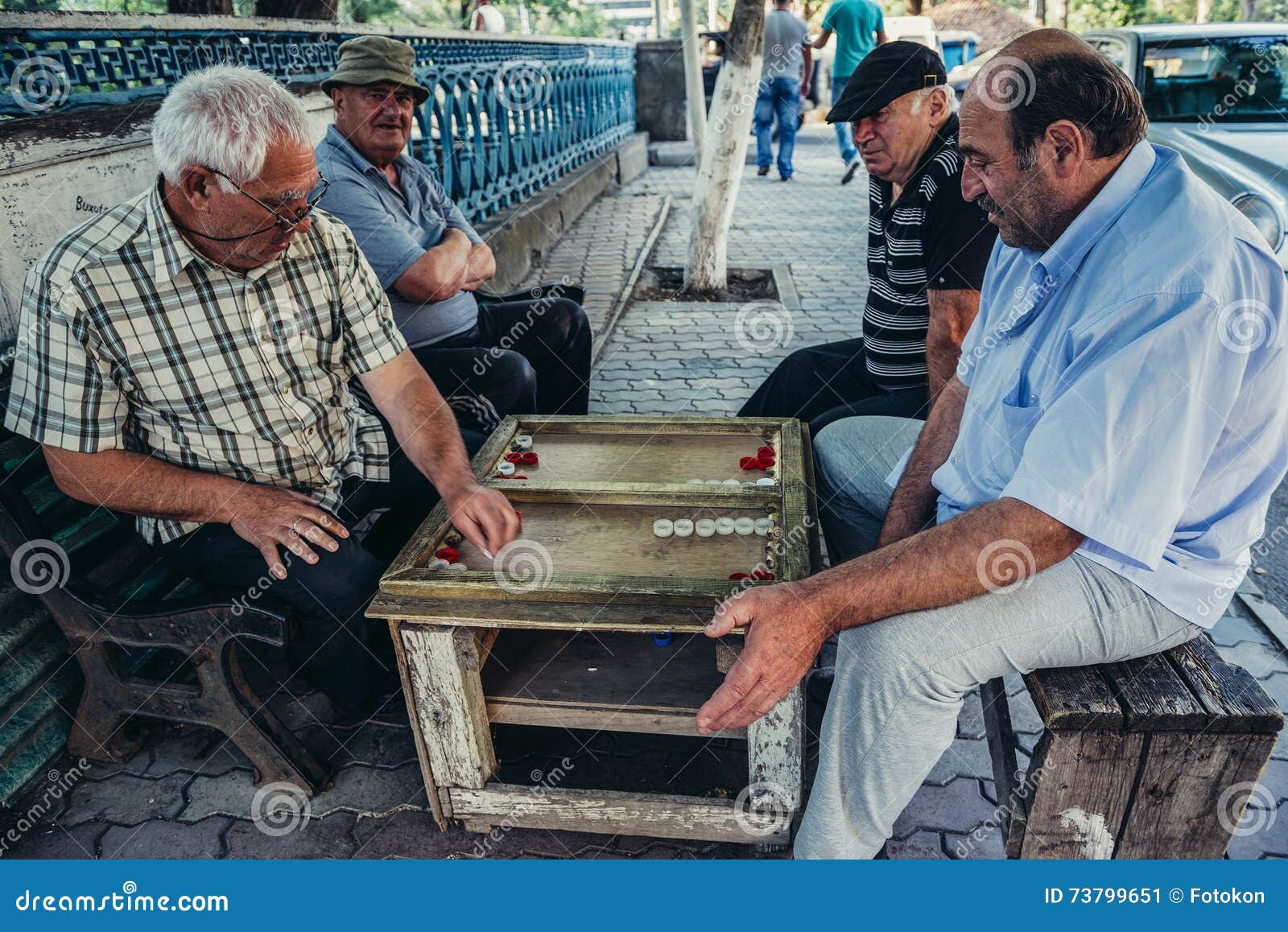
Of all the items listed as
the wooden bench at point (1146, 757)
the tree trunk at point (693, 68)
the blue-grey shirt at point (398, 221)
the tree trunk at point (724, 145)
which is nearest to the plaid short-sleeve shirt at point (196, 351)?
the blue-grey shirt at point (398, 221)

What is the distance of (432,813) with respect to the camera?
7.41 ft

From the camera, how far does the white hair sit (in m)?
1.98

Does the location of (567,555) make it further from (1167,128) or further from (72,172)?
(1167,128)

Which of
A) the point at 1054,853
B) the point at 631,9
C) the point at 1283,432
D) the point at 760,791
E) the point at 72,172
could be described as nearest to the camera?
the point at 1283,432

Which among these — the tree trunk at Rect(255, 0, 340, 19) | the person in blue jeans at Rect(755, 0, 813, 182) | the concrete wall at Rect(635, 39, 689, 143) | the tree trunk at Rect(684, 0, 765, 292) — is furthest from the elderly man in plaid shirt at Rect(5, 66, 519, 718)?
the concrete wall at Rect(635, 39, 689, 143)

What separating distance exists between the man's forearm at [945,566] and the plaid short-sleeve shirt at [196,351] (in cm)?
146

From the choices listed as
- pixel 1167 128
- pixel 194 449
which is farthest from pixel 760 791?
pixel 1167 128

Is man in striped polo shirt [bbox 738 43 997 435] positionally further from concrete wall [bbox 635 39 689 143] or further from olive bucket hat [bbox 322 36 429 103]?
concrete wall [bbox 635 39 689 143]

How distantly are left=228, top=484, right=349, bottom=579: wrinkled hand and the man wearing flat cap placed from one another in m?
1.16

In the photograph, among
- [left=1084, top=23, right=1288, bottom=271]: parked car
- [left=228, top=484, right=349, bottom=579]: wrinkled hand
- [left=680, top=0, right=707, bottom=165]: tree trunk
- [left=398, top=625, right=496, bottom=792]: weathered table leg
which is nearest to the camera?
[left=398, top=625, right=496, bottom=792]: weathered table leg

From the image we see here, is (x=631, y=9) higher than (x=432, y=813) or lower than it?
higher

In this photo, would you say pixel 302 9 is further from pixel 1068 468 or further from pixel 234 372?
pixel 1068 468

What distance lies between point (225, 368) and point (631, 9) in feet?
162

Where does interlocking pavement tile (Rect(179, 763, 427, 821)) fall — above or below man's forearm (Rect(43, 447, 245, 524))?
below
